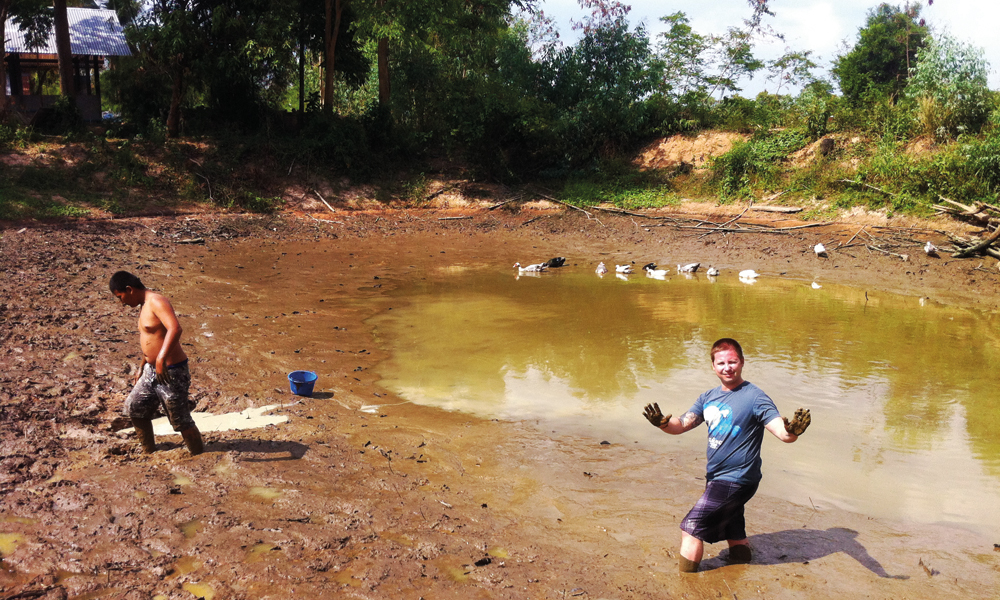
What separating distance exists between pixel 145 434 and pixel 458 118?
19863mm

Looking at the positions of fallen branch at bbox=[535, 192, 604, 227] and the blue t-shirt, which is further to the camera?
fallen branch at bbox=[535, 192, 604, 227]

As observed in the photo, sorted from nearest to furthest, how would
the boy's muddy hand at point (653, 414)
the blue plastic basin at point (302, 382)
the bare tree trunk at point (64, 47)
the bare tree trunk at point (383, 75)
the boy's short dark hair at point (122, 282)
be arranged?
the boy's muddy hand at point (653, 414) → the boy's short dark hair at point (122, 282) → the blue plastic basin at point (302, 382) → the bare tree trunk at point (64, 47) → the bare tree trunk at point (383, 75)

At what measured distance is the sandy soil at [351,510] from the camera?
394 cm

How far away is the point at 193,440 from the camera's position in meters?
5.41

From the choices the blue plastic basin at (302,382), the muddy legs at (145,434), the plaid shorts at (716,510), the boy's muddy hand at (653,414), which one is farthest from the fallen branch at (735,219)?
the muddy legs at (145,434)

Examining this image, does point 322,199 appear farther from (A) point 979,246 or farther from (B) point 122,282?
(B) point 122,282

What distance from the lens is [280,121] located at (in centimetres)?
2409

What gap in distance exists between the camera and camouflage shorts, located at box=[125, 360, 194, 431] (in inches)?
209

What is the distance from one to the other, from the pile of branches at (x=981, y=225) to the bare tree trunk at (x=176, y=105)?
19661mm

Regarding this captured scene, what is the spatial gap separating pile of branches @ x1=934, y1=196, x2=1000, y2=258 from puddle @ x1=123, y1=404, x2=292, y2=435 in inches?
509

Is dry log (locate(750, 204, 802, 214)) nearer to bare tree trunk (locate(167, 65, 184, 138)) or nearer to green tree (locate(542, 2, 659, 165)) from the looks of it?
green tree (locate(542, 2, 659, 165))

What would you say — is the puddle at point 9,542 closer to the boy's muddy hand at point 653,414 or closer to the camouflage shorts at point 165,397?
the camouflage shorts at point 165,397

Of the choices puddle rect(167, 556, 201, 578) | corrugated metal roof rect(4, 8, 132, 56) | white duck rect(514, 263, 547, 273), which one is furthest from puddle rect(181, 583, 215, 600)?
corrugated metal roof rect(4, 8, 132, 56)

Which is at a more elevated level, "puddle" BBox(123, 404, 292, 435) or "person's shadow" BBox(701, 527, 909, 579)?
"person's shadow" BBox(701, 527, 909, 579)
